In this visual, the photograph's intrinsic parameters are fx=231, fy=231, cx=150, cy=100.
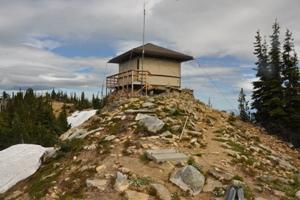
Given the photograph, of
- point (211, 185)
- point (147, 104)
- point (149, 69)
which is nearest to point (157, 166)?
point (211, 185)

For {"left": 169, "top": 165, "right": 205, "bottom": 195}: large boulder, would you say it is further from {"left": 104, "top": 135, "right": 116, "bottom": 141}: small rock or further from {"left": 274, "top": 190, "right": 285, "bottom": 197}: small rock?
{"left": 104, "top": 135, "right": 116, "bottom": 141}: small rock

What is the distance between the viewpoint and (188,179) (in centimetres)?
791

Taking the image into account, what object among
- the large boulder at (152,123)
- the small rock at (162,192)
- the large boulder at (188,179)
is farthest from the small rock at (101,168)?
the large boulder at (152,123)

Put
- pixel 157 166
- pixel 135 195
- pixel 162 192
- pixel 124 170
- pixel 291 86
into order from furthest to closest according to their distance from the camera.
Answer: pixel 291 86
pixel 157 166
pixel 124 170
pixel 162 192
pixel 135 195

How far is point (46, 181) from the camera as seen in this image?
28.9ft

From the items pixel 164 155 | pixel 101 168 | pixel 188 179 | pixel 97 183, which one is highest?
pixel 164 155

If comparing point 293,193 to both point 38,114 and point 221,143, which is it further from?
point 38,114

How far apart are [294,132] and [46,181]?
73.4 feet

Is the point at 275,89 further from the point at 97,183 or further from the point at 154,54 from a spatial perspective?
the point at 97,183

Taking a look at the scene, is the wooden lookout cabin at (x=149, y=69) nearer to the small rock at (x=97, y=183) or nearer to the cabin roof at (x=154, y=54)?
the cabin roof at (x=154, y=54)

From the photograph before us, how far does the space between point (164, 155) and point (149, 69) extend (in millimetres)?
15220

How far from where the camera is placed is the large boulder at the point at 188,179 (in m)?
7.68

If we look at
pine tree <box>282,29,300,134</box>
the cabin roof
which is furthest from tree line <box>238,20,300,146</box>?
the cabin roof

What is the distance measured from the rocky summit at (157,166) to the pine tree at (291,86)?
9.69 meters
